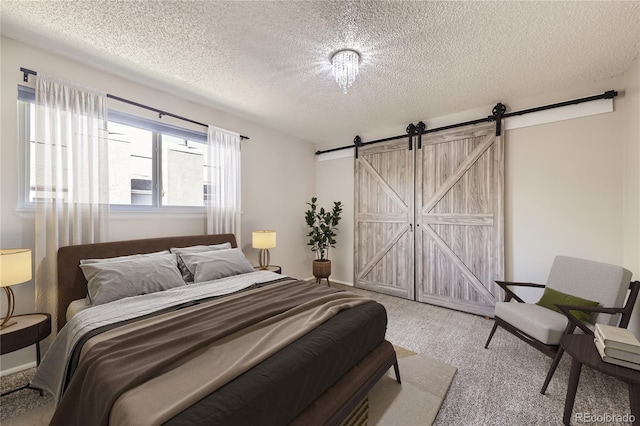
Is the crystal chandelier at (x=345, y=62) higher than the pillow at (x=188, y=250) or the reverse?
higher

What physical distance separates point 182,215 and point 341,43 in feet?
8.95

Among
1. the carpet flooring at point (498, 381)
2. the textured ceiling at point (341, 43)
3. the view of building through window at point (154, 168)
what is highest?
the textured ceiling at point (341, 43)

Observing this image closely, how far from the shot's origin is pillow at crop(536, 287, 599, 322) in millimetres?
2174

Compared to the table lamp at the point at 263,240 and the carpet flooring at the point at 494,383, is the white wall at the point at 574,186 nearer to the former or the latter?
the carpet flooring at the point at 494,383

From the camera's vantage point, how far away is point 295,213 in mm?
4832

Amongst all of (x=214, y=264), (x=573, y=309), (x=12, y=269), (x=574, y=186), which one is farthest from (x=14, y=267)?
(x=574, y=186)

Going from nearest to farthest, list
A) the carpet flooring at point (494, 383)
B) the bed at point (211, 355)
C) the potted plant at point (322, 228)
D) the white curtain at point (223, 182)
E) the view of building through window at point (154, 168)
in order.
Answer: the bed at point (211, 355) → the carpet flooring at point (494, 383) → the view of building through window at point (154, 168) → the white curtain at point (223, 182) → the potted plant at point (322, 228)

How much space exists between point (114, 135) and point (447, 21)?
3429mm

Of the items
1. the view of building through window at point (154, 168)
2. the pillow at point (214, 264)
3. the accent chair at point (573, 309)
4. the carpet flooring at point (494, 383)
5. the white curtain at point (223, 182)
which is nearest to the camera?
the carpet flooring at point (494, 383)

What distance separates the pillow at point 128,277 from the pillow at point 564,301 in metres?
3.45

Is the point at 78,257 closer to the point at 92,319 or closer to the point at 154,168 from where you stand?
the point at 92,319

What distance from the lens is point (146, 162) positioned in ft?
9.95

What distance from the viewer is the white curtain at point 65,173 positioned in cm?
221

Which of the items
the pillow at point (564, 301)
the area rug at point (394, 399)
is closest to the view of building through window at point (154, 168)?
the area rug at point (394, 399)
